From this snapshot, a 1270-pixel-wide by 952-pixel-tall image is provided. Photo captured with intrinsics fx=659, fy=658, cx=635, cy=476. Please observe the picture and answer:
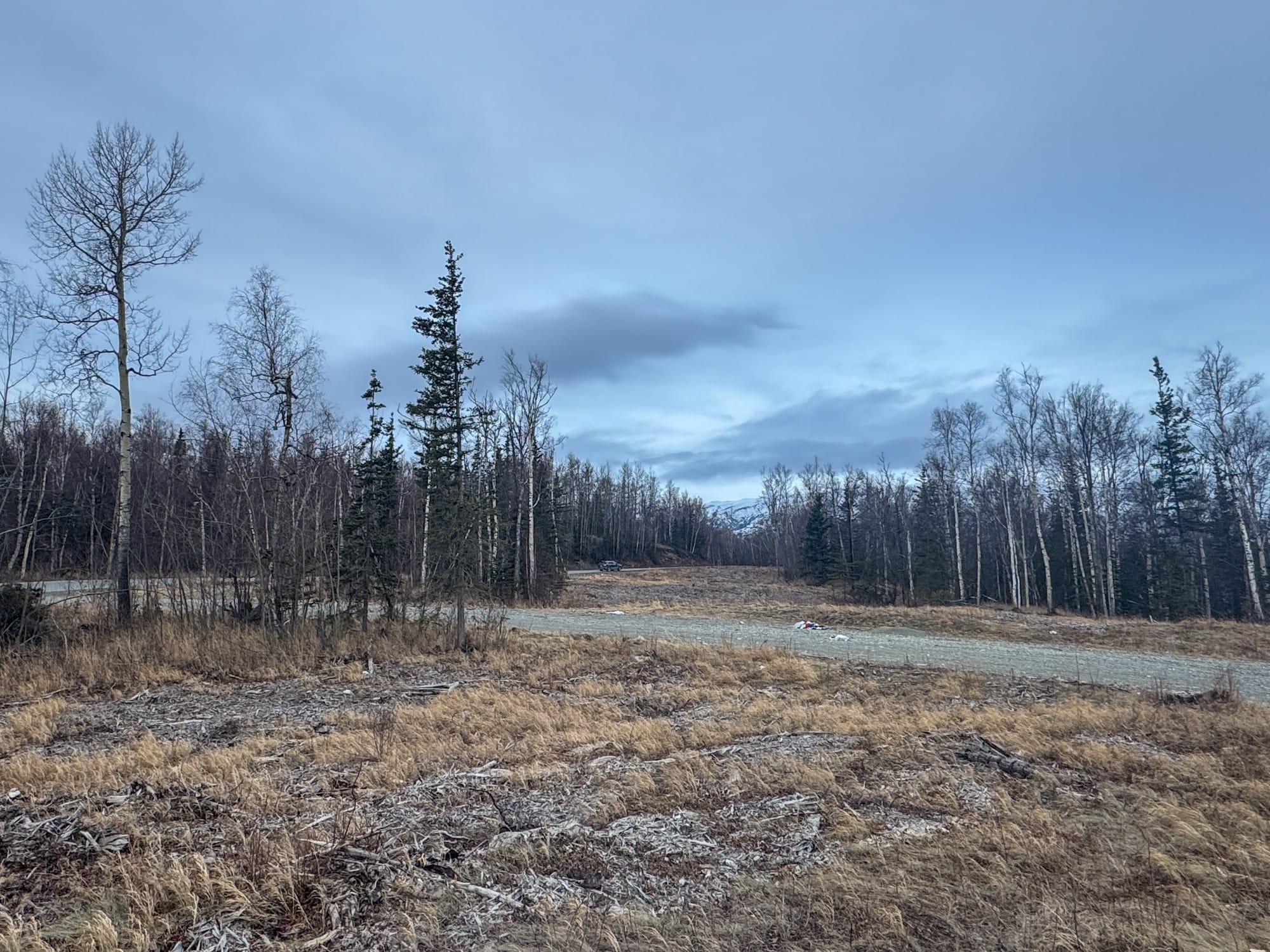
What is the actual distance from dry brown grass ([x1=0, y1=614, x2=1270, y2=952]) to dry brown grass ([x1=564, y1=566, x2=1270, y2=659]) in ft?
34.3

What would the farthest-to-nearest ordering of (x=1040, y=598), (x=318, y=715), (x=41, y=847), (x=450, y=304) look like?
1. (x=1040, y=598)
2. (x=450, y=304)
3. (x=318, y=715)
4. (x=41, y=847)

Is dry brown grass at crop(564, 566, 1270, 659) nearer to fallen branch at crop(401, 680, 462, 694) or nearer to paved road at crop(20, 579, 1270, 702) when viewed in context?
paved road at crop(20, 579, 1270, 702)

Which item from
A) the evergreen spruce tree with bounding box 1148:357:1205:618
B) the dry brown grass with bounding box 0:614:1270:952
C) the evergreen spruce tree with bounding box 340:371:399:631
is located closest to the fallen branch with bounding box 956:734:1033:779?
the dry brown grass with bounding box 0:614:1270:952

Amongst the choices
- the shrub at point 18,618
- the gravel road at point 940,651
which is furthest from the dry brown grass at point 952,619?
the shrub at point 18,618

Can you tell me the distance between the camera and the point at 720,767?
20.2 ft

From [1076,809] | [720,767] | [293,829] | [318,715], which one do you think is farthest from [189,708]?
[1076,809]

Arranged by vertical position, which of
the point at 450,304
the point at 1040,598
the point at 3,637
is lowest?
the point at 1040,598

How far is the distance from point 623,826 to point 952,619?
20.9 m

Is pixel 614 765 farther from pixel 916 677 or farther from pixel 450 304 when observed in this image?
pixel 450 304

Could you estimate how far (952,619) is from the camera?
22.4m

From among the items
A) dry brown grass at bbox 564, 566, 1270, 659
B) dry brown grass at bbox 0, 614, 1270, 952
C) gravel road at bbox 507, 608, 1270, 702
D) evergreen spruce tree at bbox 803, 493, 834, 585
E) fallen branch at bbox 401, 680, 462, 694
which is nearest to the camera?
dry brown grass at bbox 0, 614, 1270, 952

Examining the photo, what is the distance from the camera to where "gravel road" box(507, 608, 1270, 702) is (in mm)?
11891

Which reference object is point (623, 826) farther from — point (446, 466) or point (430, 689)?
point (446, 466)

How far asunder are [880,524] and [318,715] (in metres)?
48.1
